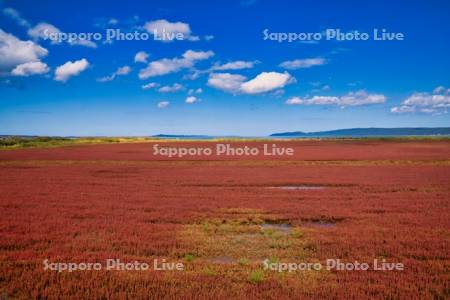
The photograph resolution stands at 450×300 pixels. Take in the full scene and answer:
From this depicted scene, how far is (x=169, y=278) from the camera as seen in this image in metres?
8.12

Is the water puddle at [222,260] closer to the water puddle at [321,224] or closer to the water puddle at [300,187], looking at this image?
the water puddle at [321,224]

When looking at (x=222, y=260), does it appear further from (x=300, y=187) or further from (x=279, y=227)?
(x=300, y=187)

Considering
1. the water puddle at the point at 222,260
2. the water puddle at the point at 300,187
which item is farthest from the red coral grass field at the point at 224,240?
the water puddle at the point at 300,187

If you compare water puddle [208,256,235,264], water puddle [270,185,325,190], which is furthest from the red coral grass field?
water puddle [270,185,325,190]

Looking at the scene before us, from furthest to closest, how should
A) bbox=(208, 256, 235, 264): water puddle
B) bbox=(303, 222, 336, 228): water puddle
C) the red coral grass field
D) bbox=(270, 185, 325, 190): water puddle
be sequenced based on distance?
bbox=(270, 185, 325, 190): water puddle → bbox=(303, 222, 336, 228): water puddle → bbox=(208, 256, 235, 264): water puddle → the red coral grass field

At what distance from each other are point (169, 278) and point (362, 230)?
7.88 m

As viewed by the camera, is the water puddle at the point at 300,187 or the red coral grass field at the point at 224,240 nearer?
the red coral grass field at the point at 224,240

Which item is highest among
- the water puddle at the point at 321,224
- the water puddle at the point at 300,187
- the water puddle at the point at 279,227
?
the water puddle at the point at 279,227

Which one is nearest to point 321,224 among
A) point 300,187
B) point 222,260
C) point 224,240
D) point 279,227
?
point 279,227

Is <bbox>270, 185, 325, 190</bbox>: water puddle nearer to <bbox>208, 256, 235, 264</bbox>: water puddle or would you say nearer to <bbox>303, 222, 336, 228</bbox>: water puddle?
<bbox>303, 222, 336, 228</bbox>: water puddle

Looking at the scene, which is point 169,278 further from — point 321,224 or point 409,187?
point 409,187

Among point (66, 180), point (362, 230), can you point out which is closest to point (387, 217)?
point (362, 230)

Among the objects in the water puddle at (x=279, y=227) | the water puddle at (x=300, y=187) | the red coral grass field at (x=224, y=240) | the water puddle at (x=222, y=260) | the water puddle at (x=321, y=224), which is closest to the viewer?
the red coral grass field at (x=224, y=240)

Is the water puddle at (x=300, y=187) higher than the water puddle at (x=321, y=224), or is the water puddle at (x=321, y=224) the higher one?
the water puddle at (x=321, y=224)
